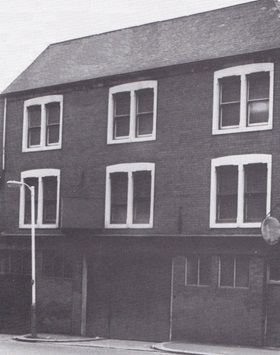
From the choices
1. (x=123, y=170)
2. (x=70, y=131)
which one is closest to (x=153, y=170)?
(x=123, y=170)

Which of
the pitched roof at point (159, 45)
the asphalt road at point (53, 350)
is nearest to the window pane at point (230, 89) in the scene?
the pitched roof at point (159, 45)

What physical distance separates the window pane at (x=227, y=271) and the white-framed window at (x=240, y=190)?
3.48ft

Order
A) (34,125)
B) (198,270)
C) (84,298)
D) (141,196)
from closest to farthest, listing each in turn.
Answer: (198,270) → (141,196) → (84,298) → (34,125)

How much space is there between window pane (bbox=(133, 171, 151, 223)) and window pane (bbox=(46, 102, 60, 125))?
4.59 metres

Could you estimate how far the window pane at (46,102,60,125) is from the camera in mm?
31125

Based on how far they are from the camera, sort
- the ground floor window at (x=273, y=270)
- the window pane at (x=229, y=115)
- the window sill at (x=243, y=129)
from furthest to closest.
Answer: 1. the window pane at (x=229, y=115)
2. the window sill at (x=243, y=129)
3. the ground floor window at (x=273, y=270)

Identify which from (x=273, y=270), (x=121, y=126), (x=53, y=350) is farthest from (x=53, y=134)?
(x=273, y=270)

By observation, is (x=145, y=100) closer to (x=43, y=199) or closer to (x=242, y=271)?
(x=43, y=199)

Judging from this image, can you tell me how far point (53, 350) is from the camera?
23.6 m

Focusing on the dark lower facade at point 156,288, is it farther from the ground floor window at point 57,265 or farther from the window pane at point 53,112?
the window pane at point 53,112

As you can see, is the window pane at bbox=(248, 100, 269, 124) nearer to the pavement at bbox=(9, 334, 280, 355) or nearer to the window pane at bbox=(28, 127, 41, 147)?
the pavement at bbox=(9, 334, 280, 355)

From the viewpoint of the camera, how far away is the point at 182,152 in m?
27.1

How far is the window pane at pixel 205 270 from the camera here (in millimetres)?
→ 26147

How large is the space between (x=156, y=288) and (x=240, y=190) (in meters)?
4.87
